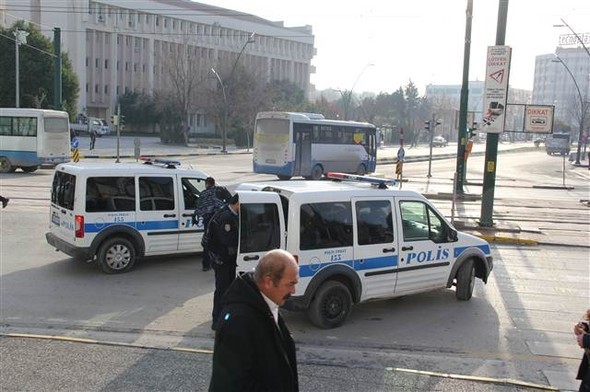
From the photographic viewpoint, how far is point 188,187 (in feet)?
32.8

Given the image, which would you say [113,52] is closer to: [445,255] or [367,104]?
[367,104]

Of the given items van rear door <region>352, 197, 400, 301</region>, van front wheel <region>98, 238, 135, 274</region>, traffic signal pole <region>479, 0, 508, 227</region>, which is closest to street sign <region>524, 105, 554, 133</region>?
traffic signal pole <region>479, 0, 508, 227</region>

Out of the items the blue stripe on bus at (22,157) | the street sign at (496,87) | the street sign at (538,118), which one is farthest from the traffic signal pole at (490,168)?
the blue stripe on bus at (22,157)

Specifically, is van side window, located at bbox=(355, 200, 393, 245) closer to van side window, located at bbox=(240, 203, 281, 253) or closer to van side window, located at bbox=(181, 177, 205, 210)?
van side window, located at bbox=(240, 203, 281, 253)

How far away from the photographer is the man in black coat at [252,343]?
2.72 m

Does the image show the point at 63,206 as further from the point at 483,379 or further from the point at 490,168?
the point at 490,168

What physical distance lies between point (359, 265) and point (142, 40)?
265 ft

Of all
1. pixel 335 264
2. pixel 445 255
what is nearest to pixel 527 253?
pixel 445 255

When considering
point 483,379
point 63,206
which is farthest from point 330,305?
point 63,206

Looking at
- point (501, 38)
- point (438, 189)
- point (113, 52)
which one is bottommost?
point (438, 189)

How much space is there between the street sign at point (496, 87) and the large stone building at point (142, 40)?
50558mm

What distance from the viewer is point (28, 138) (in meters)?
26.5

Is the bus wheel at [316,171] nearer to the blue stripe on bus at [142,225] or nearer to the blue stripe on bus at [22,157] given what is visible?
the blue stripe on bus at [22,157]

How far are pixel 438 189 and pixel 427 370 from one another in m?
21.3
